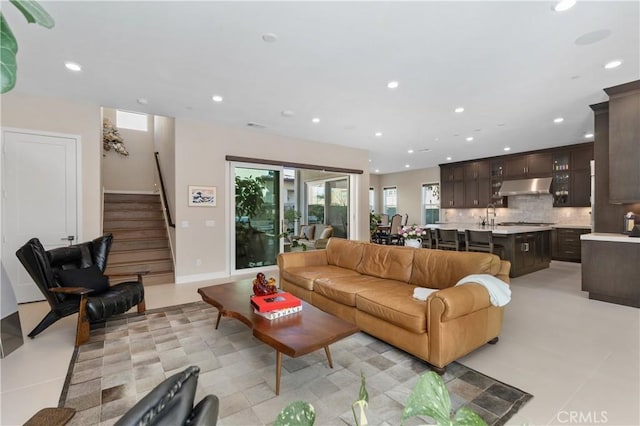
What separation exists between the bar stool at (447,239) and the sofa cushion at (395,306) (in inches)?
122

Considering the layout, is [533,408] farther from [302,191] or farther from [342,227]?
[302,191]

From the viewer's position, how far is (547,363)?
8.22 feet

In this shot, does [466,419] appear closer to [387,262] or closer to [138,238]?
[387,262]

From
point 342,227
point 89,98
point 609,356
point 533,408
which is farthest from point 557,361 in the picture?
point 89,98

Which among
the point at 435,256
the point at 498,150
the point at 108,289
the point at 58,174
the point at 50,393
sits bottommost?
the point at 50,393

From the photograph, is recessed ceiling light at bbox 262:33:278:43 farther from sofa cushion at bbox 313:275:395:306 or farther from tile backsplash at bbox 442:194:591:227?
tile backsplash at bbox 442:194:591:227

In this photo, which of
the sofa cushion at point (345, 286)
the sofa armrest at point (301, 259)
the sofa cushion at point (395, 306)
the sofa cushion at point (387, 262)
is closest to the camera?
the sofa cushion at point (395, 306)

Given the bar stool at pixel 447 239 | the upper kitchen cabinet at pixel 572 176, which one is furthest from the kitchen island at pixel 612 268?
the upper kitchen cabinet at pixel 572 176

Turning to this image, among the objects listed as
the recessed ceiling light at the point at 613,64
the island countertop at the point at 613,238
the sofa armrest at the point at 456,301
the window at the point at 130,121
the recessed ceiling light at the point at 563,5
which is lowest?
the sofa armrest at the point at 456,301

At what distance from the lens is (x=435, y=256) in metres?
3.29

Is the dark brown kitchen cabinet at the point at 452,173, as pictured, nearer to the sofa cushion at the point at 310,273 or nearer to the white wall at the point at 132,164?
the sofa cushion at the point at 310,273

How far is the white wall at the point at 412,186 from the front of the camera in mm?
10934

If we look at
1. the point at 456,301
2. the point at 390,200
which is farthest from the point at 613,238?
the point at 390,200

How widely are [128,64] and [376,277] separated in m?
3.77
